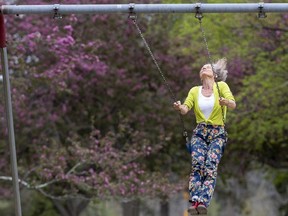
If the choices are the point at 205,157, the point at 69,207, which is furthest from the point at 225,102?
the point at 69,207

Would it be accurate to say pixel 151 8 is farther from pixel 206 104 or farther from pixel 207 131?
pixel 207 131

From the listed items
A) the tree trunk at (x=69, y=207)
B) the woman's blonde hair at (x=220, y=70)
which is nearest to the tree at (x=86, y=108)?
the tree trunk at (x=69, y=207)

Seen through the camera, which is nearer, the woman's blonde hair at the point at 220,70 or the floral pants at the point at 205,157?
the floral pants at the point at 205,157

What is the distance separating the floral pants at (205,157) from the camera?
33.4ft

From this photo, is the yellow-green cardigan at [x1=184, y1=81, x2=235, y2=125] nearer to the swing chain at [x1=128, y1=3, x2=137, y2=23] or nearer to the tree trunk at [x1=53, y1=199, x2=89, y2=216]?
the swing chain at [x1=128, y1=3, x2=137, y2=23]

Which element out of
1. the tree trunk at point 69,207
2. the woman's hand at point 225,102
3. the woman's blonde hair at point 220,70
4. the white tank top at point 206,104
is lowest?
the woman's hand at point 225,102

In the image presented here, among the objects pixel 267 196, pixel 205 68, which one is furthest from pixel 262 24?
pixel 267 196

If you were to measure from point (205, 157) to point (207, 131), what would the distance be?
0.27 meters

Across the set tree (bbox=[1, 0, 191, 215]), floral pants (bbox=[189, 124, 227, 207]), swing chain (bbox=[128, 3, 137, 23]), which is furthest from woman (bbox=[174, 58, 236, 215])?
tree (bbox=[1, 0, 191, 215])

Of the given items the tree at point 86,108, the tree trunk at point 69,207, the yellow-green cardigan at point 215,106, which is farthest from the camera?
the tree trunk at point 69,207

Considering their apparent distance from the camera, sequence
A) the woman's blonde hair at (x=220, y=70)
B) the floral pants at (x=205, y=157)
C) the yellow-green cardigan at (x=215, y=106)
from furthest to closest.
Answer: the woman's blonde hair at (x=220, y=70)
the yellow-green cardigan at (x=215, y=106)
the floral pants at (x=205, y=157)

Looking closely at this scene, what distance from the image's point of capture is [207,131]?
10359 millimetres

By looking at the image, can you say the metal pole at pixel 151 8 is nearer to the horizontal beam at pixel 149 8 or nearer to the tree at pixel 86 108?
the horizontal beam at pixel 149 8

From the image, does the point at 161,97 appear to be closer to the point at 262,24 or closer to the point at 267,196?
the point at 262,24
